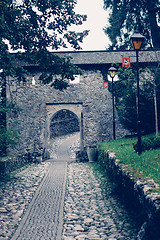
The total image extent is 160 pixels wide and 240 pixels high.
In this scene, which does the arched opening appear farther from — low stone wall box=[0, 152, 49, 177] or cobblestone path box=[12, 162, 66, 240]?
cobblestone path box=[12, 162, 66, 240]

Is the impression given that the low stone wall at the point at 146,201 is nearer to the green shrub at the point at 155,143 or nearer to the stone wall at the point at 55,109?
the green shrub at the point at 155,143

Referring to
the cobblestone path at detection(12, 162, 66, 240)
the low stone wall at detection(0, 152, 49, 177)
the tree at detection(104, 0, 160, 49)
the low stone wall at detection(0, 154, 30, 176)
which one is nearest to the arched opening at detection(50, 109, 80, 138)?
the tree at detection(104, 0, 160, 49)

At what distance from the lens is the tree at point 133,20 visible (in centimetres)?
2061

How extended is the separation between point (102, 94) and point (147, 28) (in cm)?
770

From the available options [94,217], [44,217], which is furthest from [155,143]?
[44,217]

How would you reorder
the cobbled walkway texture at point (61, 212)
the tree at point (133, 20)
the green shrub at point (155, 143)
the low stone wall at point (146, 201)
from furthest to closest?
the tree at point (133, 20) → the green shrub at point (155, 143) → the cobbled walkway texture at point (61, 212) → the low stone wall at point (146, 201)

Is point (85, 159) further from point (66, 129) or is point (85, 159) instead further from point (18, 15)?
point (66, 129)

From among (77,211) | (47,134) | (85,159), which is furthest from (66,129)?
(77,211)

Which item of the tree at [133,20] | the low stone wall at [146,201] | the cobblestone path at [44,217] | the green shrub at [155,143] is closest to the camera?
the low stone wall at [146,201]

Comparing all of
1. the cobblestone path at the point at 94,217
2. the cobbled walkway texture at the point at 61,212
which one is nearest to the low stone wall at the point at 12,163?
the cobbled walkway texture at the point at 61,212

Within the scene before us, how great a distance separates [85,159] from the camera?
51.0 feet

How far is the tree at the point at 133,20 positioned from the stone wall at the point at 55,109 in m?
6.76

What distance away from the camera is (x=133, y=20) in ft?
70.8

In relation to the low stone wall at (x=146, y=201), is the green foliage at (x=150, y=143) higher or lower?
higher
